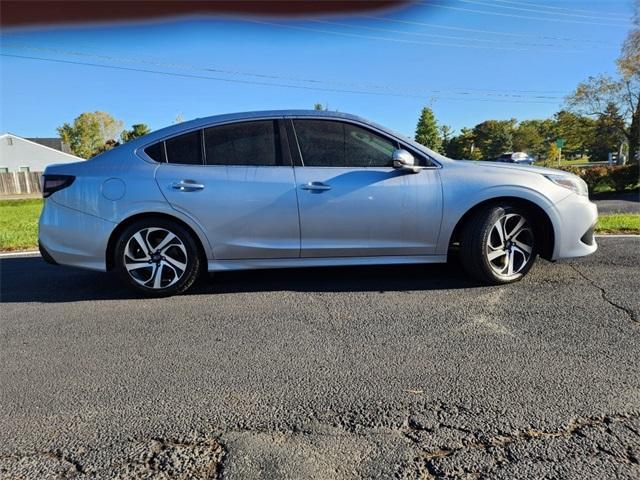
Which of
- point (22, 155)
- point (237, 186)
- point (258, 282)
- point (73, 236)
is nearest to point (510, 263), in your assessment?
point (258, 282)

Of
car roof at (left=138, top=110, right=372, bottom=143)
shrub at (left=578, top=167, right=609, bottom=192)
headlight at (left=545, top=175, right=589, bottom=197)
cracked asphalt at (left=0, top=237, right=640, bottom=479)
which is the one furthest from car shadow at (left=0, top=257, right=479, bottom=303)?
shrub at (left=578, top=167, right=609, bottom=192)

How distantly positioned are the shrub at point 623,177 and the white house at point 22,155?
50.5m

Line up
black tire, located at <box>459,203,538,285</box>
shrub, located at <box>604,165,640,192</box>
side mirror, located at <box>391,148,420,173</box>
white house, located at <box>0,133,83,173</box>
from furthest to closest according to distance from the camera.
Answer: white house, located at <box>0,133,83,173</box>
shrub, located at <box>604,165,640,192</box>
black tire, located at <box>459,203,538,285</box>
side mirror, located at <box>391,148,420,173</box>

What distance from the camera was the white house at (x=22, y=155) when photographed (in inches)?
2013

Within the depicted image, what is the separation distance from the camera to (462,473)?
5.83ft

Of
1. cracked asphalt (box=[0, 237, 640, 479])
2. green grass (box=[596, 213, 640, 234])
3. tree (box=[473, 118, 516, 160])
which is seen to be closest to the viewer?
cracked asphalt (box=[0, 237, 640, 479])

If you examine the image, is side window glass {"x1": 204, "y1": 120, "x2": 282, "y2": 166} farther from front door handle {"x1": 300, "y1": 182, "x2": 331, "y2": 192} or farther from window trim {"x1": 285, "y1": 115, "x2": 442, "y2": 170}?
front door handle {"x1": 300, "y1": 182, "x2": 331, "y2": 192}

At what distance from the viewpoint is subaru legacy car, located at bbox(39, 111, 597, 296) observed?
3986mm

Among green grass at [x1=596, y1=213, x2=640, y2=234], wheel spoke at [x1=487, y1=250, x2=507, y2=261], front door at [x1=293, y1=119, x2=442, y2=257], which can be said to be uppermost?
front door at [x1=293, y1=119, x2=442, y2=257]

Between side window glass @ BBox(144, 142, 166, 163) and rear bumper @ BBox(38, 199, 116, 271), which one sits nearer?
rear bumper @ BBox(38, 199, 116, 271)

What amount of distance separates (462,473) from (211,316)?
229 centimetres

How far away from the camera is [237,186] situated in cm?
399

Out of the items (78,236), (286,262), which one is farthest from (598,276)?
(78,236)

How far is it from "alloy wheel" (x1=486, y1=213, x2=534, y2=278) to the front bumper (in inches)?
9.4
